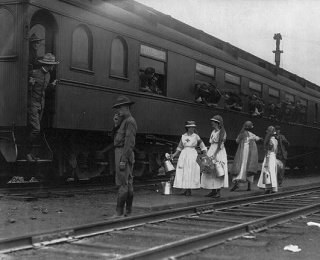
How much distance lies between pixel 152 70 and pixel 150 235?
7083mm

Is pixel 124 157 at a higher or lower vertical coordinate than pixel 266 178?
higher

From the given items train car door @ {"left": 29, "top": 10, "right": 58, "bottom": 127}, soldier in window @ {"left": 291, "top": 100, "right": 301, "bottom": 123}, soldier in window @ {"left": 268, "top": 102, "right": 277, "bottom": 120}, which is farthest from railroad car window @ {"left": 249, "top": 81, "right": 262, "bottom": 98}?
train car door @ {"left": 29, "top": 10, "right": 58, "bottom": 127}

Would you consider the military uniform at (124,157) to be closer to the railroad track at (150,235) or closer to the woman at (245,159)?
the railroad track at (150,235)

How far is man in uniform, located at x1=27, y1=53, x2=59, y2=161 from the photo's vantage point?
10172mm

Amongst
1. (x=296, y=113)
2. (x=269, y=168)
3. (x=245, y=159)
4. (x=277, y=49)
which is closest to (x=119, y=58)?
Answer: (x=245, y=159)

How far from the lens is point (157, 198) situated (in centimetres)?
1079

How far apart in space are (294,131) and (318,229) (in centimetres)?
1606

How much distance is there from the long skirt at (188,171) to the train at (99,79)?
1672 mm

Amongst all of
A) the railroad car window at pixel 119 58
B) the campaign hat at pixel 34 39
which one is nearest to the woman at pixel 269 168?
the railroad car window at pixel 119 58

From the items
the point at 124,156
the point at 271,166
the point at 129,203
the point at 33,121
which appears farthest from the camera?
the point at 271,166

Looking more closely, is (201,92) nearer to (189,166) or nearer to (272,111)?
(189,166)

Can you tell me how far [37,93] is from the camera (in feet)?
33.6

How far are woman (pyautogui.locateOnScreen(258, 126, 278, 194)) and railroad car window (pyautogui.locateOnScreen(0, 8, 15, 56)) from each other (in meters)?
6.03

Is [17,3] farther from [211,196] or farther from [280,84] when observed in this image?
[280,84]
